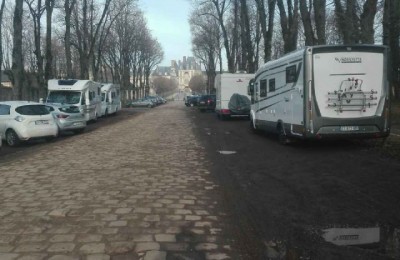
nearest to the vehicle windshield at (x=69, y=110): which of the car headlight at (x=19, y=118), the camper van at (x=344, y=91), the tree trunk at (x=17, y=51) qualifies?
the car headlight at (x=19, y=118)

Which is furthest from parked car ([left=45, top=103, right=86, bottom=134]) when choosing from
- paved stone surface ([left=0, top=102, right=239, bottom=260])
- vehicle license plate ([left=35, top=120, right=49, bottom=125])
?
paved stone surface ([left=0, top=102, right=239, bottom=260])

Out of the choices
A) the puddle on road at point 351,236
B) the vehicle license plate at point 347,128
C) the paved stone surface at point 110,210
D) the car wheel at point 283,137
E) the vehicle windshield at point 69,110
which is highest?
the vehicle windshield at point 69,110

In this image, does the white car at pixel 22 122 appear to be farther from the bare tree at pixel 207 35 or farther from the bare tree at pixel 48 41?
the bare tree at pixel 207 35

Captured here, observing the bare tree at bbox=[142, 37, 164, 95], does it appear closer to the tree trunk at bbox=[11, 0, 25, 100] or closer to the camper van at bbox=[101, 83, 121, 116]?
the camper van at bbox=[101, 83, 121, 116]

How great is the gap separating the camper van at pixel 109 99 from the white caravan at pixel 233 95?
11.5 m

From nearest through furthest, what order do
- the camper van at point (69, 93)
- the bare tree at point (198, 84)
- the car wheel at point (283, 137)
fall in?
the car wheel at point (283, 137) → the camper van at point (69, 93) → the bare tree at point (198, 84)

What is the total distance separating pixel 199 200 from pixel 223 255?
2.79 metres

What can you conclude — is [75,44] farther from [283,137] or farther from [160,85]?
[160,85]

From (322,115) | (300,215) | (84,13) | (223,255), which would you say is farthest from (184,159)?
(84,13)

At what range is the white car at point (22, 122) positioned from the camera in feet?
57.3

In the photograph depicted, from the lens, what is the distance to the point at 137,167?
11.5 m

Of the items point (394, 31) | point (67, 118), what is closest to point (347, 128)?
point (67, 118)

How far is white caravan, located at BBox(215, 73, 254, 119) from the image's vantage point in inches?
1240

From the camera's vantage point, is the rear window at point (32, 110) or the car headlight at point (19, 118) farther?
the rear window at point (32, 110)
